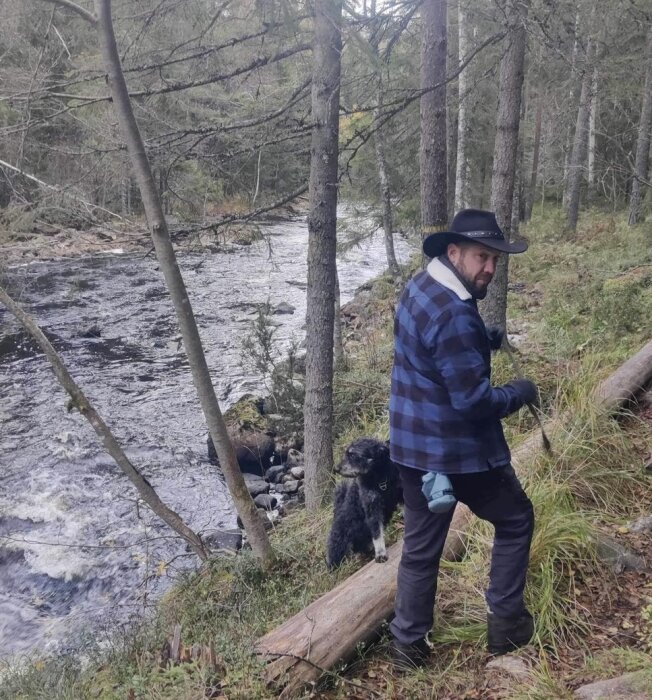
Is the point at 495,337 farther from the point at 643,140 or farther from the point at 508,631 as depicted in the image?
the point at 643,140

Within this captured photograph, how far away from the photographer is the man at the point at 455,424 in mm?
2832

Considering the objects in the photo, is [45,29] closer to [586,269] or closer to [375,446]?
[375,446]

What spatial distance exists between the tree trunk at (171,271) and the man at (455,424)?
2022mm

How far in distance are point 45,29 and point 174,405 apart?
7761mm

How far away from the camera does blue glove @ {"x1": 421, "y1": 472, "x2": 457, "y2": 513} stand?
114 inches

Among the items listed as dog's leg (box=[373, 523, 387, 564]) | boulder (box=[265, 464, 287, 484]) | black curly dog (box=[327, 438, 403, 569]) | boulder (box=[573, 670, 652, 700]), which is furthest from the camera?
boulder (box=[265, 464, 287, 484])

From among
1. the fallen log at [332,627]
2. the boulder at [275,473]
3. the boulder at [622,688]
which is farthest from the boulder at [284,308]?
the boulder at [622,688]

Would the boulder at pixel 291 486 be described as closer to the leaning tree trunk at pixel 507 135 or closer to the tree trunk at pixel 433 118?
the leaning tree trunk at pixel 507 135

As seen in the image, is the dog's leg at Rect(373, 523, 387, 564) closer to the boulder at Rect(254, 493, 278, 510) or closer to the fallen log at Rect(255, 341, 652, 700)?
the fallen log at Rect(255, 341, 652, 700)

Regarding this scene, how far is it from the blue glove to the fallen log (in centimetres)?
102

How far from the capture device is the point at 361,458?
429 cm

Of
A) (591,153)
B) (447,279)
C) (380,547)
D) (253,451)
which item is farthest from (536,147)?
(447,279)

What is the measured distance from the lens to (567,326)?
8977 mm

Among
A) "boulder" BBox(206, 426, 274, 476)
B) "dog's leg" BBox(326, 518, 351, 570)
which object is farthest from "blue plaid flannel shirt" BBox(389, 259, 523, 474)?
"boulder" BBox(206, 426, 274, 476)
